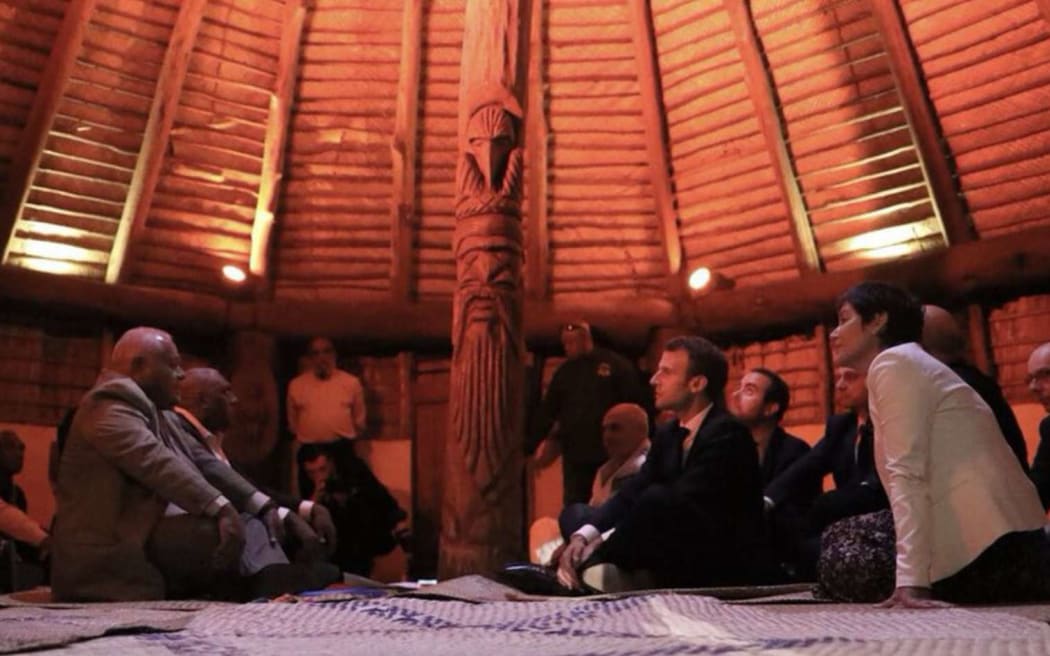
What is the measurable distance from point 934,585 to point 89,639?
2.14 metres

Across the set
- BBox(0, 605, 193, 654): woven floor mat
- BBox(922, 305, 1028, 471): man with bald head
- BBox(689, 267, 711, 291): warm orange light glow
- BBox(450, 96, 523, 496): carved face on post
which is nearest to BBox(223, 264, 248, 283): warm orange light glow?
BBox(450, 96, 523, 496): carved face on post

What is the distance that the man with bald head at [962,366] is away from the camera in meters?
4.05

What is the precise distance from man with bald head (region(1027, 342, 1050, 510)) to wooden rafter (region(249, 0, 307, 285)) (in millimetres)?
5500

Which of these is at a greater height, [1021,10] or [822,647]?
[1021,10]

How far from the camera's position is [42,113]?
780 centimetres

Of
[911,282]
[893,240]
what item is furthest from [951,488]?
[893,240]

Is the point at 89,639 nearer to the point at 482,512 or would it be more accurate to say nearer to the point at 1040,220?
the point at 482,512

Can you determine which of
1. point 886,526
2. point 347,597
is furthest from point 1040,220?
point 347,597

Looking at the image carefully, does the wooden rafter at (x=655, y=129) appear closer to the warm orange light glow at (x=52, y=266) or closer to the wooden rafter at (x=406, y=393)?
the wooden rafter at (x=406, y=393)

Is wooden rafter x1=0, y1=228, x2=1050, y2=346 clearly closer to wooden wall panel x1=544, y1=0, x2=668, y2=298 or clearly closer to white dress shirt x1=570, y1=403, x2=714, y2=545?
wooden wall panel x1=544, y1=0, x2=668, y2=298

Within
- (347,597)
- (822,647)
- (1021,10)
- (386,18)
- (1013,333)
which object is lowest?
(822,647)

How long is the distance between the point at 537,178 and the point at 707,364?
15.5 ft

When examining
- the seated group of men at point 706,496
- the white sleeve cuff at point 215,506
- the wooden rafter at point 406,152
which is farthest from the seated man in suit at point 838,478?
the wooden rafter at point 406,152

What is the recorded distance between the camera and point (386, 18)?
28.8 ft
